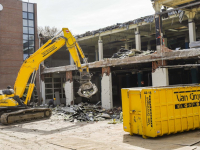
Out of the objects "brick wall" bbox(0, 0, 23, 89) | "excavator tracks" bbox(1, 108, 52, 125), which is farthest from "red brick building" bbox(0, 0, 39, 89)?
"excavator tracks" bbox(1, 108, 52, 125)

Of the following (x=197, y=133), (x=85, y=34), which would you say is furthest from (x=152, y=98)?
(x=85, y=34)

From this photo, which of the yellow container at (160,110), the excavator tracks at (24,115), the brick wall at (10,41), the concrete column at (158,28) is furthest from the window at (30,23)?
the yellow container at (160,110)

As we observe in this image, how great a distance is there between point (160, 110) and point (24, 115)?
10.3 m

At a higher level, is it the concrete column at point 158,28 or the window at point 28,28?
the window at point 28,28

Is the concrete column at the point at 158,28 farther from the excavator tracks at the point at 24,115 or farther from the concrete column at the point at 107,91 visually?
the excavator tracks at the point at 24,115

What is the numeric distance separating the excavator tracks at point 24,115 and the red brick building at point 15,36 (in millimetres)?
11364

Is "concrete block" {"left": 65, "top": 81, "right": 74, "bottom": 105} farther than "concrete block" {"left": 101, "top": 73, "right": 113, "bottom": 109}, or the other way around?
"concrete block" {"left": 65, "top": 81, "right": 74, "bottom": 105}

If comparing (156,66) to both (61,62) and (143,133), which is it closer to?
(143,133)

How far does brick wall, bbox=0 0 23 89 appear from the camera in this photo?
91.0ft

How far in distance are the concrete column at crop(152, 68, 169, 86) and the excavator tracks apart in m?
8.21

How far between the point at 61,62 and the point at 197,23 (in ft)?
60.3

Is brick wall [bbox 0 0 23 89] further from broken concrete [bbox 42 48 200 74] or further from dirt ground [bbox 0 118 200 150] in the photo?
dirt ground [bbox 0 118 200 150]

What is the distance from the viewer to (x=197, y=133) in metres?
10.1

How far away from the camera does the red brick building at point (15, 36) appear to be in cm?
2784
